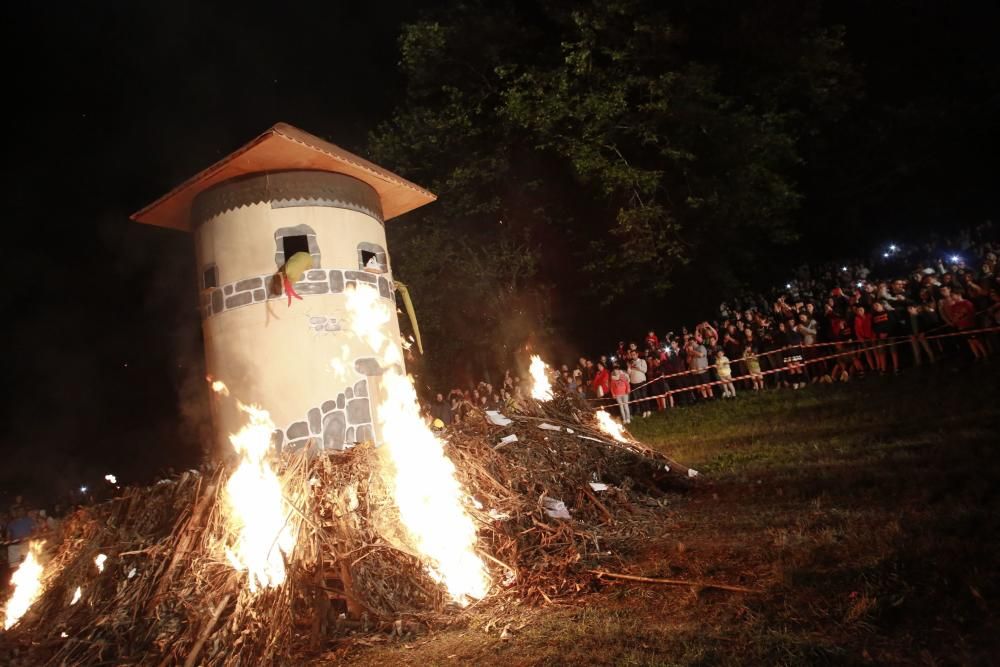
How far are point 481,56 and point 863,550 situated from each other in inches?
747

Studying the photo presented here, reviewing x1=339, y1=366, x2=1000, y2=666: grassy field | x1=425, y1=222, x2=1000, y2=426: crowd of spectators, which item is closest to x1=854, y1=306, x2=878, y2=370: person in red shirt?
x1=425, y1=222, x2=1000, y2=426: crowd of spectators

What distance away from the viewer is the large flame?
6812 millimetres

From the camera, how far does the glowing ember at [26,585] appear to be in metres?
8.66

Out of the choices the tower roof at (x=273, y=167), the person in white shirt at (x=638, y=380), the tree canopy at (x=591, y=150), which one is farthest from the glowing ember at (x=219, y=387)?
the tree canopy at (x=591, y=150)

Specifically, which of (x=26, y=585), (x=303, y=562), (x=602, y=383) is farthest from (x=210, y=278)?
(x=602, y=383)

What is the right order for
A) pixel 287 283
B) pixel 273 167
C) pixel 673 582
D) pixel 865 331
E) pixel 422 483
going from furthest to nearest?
pixel 865 331 < pixel 273 167 < pixel 287 283 < pixel 422 483 < pixel 673 582

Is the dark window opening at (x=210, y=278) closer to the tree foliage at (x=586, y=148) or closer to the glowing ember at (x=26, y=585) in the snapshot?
the glowing ember at (x=26, y=585)

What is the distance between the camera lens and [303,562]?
6.41 metres

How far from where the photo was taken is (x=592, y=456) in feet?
31.1

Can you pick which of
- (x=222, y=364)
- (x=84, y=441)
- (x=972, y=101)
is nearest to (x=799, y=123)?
(x=972, y=101)

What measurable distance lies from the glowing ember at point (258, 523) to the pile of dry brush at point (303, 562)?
0.35 ft

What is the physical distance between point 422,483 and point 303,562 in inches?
64.4

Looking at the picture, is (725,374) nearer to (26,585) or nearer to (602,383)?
(602,383)

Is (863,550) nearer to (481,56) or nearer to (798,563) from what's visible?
(798,563)
